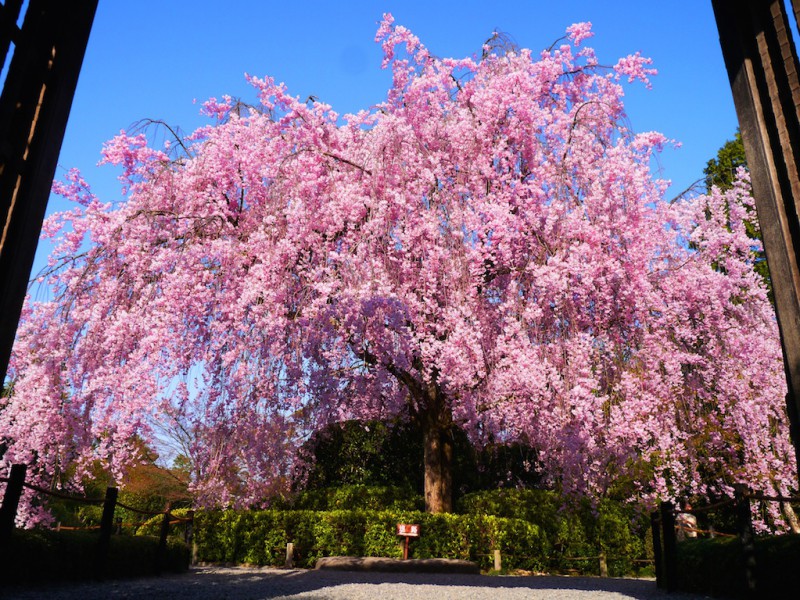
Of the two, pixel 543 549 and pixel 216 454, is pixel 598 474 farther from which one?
pixel 216 454

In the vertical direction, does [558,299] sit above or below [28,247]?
above

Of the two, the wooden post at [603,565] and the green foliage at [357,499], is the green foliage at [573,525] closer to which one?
the wooden post at [603,565]

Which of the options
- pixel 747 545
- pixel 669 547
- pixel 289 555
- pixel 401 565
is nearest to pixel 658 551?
pixel 669 547

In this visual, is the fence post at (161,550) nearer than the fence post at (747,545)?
No

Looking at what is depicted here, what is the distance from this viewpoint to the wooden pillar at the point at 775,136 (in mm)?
3701

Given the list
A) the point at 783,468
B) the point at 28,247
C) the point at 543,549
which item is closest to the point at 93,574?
the point at 28,247

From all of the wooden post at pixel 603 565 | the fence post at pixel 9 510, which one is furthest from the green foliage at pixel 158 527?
the fence post at pixel 9 510

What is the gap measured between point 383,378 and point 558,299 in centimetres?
471

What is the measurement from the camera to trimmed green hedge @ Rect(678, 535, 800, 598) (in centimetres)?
658

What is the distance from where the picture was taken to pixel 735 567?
7434mm

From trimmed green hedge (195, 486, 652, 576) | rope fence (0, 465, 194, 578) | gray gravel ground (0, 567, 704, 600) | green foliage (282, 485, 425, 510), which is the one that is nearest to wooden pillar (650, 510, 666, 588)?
gray gravel ground (0, 567, 704, 600)

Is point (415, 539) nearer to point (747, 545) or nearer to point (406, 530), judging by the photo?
point (406, 530)

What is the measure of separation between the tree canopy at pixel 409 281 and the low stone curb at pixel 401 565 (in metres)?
2.68

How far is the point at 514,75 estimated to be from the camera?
1252 cm
